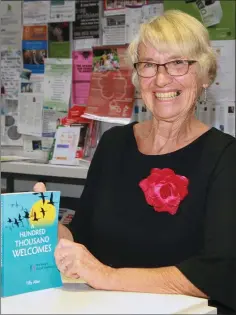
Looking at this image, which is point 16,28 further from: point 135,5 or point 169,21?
point 169,21

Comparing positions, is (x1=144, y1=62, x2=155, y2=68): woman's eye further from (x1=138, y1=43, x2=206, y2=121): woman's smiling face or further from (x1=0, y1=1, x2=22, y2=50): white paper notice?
(x1=0, y1=1, x2=22, y2=50): white paper notice

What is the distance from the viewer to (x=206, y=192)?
146cm

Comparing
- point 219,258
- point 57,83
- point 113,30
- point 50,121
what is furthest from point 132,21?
point 219,258

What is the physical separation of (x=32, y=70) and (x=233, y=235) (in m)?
2.10

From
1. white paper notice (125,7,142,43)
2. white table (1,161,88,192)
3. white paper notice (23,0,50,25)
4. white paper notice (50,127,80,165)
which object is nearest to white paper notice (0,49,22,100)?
white paper notice (23,0,50,25)

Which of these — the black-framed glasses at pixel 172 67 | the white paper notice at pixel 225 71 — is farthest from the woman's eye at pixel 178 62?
the white paper notice at pixel 225 71

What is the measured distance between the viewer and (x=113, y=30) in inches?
118

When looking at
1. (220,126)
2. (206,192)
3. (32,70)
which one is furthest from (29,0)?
(206,192)

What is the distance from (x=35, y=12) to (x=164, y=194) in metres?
2.02

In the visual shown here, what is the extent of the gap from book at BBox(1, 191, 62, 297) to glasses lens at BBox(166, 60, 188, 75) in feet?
1.84

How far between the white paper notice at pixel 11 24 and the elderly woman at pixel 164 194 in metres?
1.65

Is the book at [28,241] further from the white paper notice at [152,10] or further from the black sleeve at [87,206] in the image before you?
the white paper notice at [152,10]

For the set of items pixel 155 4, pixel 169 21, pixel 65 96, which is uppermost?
pixel 155 4

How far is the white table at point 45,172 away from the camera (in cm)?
270
